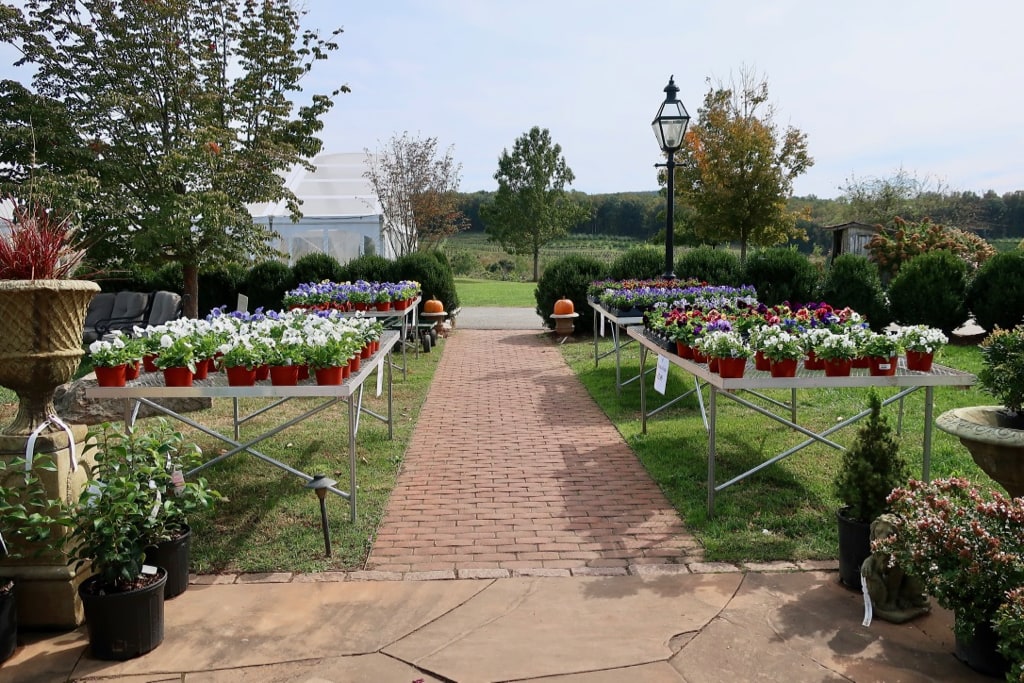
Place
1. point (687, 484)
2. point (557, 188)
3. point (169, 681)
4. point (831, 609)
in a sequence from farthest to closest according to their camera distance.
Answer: point (557, 188) < point (687, 484) < point (831, 609) < point (169, 681)

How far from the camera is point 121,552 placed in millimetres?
3271

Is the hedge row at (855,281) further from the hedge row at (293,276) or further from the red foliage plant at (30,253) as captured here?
the red foliage plant at (30,253)

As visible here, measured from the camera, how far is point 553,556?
432 centimetres

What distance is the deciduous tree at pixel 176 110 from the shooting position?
38.1 ft

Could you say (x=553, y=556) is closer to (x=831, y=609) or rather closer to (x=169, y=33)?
(x=831, y=609)

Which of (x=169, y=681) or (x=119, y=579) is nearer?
(x=169, y=681)

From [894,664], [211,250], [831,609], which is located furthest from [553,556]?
[211,250]

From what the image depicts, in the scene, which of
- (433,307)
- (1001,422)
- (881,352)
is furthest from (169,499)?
(433,307)

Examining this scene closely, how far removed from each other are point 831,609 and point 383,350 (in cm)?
380

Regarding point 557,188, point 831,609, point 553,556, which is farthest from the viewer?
point 557,188

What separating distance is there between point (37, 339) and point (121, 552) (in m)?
1.08

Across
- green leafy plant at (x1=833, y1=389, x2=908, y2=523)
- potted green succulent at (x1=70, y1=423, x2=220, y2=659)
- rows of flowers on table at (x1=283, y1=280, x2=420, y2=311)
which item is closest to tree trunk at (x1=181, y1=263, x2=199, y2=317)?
rows of flowers on table at (x1=283, y1=280, x2=420, y2=311)

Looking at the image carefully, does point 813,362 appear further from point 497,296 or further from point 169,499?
point 497,296

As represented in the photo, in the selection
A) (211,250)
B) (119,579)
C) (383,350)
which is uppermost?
(211,250)
